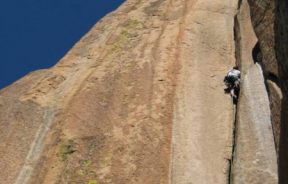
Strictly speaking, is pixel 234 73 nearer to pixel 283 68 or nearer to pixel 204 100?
pixel 204 100

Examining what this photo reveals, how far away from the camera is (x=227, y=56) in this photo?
1342 centimetres

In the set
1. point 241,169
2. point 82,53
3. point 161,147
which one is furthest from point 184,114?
point 82,53

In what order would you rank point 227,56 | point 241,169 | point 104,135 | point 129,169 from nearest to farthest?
point 241,169
point 129,169
point 104,135
point 227,56

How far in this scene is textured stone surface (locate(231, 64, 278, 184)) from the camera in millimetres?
9586

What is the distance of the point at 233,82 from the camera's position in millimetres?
12000

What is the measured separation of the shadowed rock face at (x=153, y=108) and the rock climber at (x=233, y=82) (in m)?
0.17

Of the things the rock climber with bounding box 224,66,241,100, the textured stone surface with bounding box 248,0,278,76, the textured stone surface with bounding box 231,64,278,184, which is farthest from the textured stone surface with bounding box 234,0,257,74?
the textured stone surface with bounding box 248,0,278,76

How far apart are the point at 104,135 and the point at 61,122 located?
99cm

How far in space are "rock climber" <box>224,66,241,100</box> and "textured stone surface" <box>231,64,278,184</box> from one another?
466 mm

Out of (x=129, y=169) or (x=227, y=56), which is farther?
(x=227, y=56)

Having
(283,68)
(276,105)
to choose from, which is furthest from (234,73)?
(283,68)

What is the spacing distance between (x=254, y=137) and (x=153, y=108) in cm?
225

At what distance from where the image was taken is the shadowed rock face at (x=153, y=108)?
1033cm

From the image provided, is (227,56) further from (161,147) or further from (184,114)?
(161,147)
